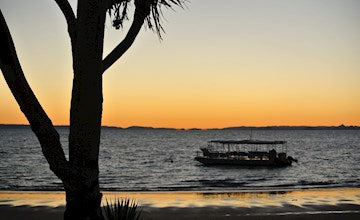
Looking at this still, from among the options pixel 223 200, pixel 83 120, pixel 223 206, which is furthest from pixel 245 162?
pixel 83 120

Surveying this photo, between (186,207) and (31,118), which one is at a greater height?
(31,118)

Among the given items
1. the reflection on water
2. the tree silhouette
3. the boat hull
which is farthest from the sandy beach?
the boat hull

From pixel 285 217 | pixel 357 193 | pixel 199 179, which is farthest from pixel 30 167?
pixel 285 217

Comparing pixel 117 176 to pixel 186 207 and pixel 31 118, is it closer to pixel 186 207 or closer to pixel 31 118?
pixel 186 207

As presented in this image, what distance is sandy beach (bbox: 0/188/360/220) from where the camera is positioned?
1498 cm

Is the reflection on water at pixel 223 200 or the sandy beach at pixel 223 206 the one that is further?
the reflection on water at pixel 223 200

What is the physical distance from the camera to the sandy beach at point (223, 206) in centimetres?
1498

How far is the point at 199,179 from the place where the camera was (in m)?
51.5

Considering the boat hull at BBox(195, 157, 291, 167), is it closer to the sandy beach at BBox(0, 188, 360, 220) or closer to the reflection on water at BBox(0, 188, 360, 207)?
the reflection on water at BBox(0, 188, 360, 207)

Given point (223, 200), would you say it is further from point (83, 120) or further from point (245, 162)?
point (245, 162)

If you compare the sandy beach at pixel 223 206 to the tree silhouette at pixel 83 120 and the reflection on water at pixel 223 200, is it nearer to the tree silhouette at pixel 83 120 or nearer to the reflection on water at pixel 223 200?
the reflection on water at pixel 223 200

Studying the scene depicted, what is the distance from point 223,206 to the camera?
17297 mm

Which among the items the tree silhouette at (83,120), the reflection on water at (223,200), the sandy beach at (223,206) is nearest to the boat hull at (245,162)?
the reflection on water at (223,200)

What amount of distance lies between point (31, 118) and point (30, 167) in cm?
6555
